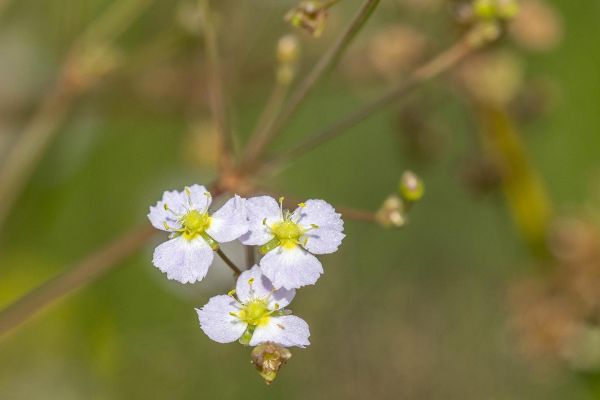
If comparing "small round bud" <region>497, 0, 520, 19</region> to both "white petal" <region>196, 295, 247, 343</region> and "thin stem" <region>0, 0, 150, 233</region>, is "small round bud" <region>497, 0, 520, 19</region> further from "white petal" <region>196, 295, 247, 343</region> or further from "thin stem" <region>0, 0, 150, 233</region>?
"thin stem" <region>0, 0, 150, 233</region>

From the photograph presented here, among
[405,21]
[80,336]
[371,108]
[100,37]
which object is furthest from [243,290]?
[80,336]

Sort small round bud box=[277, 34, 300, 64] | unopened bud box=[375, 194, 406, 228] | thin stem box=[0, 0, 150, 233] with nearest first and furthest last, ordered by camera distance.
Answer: unopened bud box=[375, 194, 406, 228] → small round bud box=[277, 34, 300, 64] → thin stem box=[0, 0, 150, 233]

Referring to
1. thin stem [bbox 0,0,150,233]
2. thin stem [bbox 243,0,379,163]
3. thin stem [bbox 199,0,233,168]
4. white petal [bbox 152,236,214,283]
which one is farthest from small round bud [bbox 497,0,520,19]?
thin stem [bbox 0,0,150,233]

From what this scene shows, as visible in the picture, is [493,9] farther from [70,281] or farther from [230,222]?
[70,281]

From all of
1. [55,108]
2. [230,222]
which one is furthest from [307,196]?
[230,222]

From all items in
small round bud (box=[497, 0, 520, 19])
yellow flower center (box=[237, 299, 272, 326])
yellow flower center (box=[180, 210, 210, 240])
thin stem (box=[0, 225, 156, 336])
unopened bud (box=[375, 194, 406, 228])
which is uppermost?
yellow flower center (box=[180, 210, 210, 240])

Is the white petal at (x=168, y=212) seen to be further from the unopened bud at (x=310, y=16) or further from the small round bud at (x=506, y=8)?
the small round bud at (x=506, y=8)

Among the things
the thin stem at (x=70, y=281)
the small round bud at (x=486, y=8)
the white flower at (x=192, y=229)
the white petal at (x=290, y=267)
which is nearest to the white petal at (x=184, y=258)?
the white flower at (x=192, y=229)
